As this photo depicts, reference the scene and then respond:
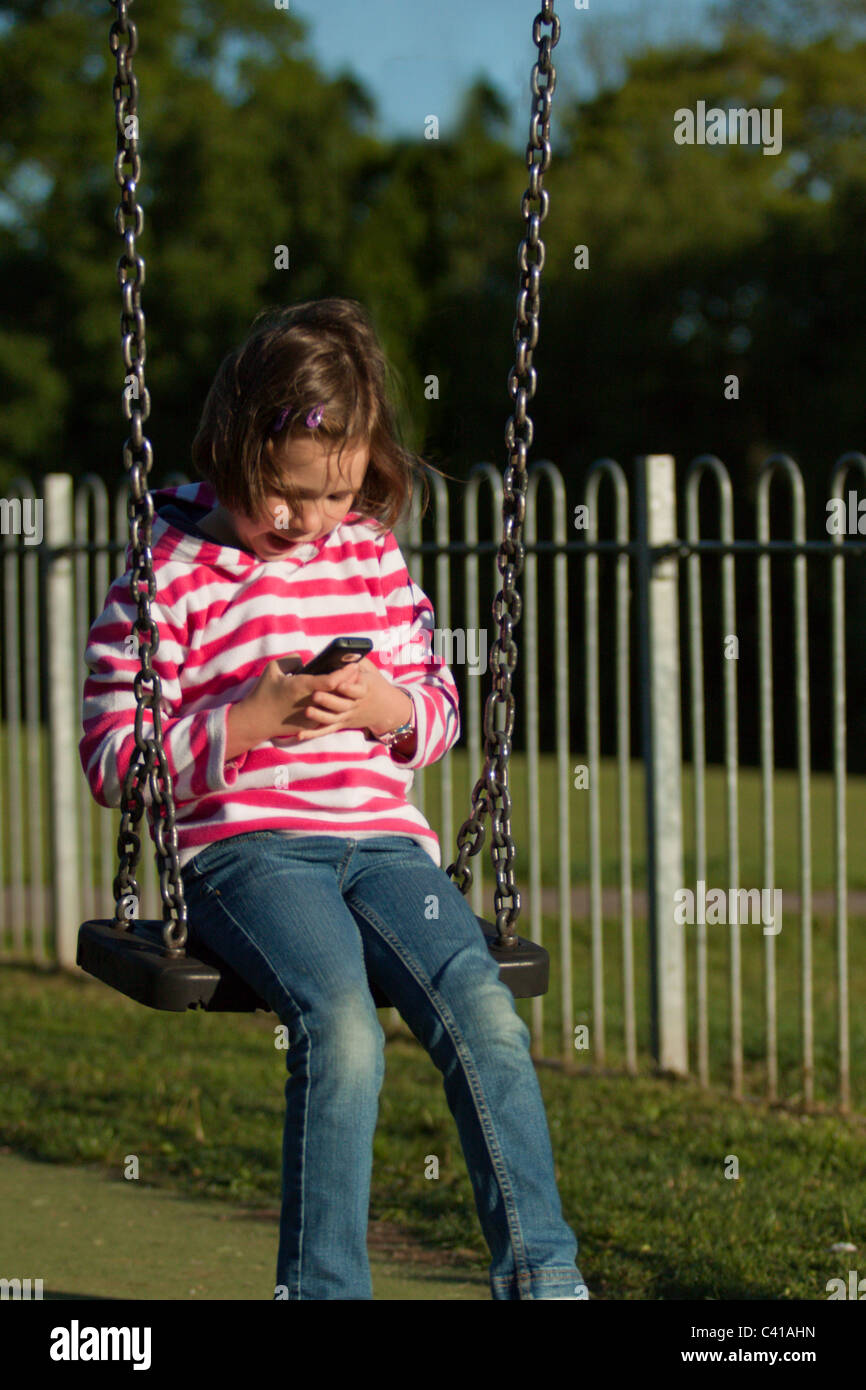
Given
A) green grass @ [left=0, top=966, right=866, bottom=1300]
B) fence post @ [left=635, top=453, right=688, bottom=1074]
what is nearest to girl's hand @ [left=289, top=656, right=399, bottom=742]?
green grass @ [left=0, top=966, right=866, bottom=1300]

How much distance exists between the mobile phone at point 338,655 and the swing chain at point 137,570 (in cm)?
25

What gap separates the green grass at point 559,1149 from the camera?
4012mm

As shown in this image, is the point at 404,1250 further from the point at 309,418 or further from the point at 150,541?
the point at 309,418

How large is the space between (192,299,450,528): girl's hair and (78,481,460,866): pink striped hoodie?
0.46ft

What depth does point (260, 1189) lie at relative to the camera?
4.58 metres

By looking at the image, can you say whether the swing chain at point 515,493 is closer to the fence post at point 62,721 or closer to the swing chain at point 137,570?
the swing chain at point 137,570

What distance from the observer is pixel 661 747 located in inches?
229

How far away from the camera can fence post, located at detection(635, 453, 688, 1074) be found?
19.0ft

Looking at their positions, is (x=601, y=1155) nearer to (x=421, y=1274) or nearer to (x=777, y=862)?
(x=421, y=1274)

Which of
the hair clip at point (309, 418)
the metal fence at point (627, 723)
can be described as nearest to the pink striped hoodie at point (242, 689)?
the hair clip at point (309, 418)

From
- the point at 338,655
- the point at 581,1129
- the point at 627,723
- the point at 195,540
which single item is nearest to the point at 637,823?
the point at 627,723

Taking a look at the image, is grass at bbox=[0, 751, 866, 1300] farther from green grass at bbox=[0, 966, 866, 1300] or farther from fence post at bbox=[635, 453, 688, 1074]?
fence post at bbox=[635, 453, 688, 1074]
